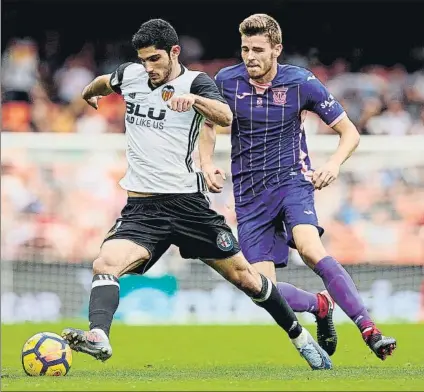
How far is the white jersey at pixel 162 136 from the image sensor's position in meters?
6.89

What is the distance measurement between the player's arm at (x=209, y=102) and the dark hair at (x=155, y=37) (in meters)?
0.29

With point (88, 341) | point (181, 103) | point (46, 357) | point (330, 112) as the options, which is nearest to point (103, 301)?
point (88, 341)

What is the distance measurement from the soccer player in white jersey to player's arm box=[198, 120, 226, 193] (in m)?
0.19

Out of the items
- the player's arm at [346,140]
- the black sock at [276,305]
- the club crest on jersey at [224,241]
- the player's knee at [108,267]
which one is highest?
the player's arm at [346,140]

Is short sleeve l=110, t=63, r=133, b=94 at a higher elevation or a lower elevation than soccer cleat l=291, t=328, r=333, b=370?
higher

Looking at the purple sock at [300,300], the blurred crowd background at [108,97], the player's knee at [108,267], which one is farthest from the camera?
the blurred crowd background at [108,97]

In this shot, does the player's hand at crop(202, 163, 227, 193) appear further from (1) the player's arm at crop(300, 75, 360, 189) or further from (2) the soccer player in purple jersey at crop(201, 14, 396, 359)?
(1) the player's arm at crop(300, 75, 360, 189)

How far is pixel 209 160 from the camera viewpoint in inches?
301

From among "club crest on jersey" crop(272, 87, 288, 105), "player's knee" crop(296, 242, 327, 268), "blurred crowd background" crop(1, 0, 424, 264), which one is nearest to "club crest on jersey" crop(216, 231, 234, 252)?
"player's knee" crop(296, 242, 327, 268)

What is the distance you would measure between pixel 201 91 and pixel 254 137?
1194 mm

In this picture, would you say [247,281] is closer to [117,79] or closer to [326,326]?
[326,326]

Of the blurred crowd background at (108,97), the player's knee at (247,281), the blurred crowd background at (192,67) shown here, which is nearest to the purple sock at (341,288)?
the player's knee at (247,281)

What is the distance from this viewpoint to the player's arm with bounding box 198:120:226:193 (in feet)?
23.8

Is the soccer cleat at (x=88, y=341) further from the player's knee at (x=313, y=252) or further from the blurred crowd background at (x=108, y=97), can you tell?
the blurred crowd background at (x=108, y=97)
